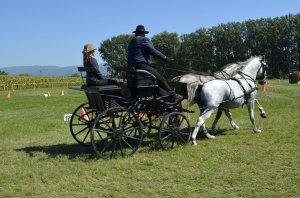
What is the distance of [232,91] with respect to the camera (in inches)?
392

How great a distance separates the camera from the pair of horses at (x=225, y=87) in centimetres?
945

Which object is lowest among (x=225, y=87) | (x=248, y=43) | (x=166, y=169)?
(x=166, y=169)

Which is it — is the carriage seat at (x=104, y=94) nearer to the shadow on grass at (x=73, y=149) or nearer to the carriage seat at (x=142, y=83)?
the carriage seat at (x=142, y=83)

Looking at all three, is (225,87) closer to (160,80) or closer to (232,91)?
(232,91)

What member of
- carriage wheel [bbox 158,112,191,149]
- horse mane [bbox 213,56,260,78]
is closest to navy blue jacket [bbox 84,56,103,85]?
carriage wheel [bbox 158,112,191,149]

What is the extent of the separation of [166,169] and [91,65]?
2.84 metres

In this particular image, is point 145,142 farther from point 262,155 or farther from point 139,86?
point 262,155

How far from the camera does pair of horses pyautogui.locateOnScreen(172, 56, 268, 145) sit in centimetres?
945

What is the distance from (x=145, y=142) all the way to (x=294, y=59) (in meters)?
82.2

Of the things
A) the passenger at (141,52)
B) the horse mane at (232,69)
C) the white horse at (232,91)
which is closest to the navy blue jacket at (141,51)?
the passenger at (141,52)

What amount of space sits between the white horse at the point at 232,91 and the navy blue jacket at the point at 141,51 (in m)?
1.92

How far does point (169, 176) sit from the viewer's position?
6.73 meters

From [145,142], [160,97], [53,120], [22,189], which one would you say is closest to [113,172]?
[22,189]

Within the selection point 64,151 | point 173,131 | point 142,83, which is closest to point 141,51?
point 142,83
